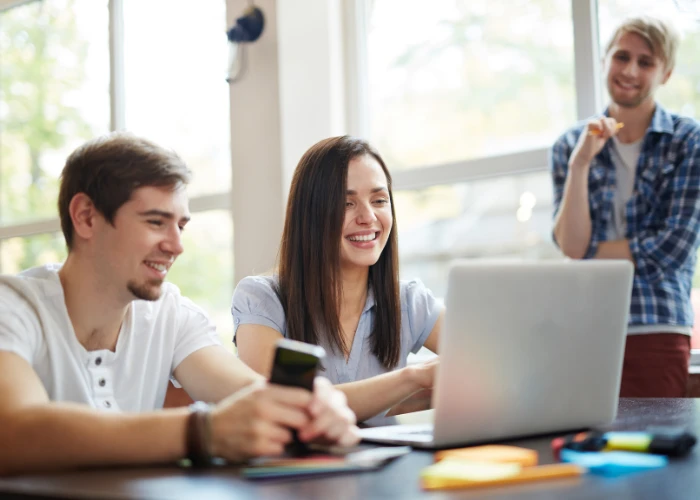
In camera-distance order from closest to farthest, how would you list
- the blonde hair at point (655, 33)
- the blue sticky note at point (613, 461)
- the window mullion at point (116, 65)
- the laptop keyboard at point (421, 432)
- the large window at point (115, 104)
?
the blue sticky note at point (613, 461) → the laptop keyboard at point (421, 432) → the blonde hair at point (655, 33) → the large window at point (115, 104) → the window mullion at point (116, 65)

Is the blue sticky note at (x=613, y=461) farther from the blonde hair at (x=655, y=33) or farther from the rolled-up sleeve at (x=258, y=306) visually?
the blonde hair at (x=655, y=33)

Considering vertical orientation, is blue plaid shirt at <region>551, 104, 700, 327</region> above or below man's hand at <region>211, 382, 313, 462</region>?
above

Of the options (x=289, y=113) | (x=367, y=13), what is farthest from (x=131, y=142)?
(x=367, y=13)

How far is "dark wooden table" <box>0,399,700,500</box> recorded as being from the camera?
2.88ft

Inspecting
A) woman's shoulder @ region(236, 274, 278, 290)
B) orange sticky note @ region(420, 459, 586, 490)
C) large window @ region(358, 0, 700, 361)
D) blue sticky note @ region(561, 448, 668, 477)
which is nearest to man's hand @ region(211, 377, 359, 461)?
orange sticky note @ region(420, 459, 586, 490)

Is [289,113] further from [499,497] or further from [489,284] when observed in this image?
[499,497]

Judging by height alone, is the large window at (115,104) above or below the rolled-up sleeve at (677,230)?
above

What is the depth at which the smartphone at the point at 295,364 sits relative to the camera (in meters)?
1.00

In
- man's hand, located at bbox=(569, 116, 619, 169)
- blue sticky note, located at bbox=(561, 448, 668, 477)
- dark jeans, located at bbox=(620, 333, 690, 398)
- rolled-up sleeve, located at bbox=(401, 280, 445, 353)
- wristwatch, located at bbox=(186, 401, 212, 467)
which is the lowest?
dark jeans, located at bbox=(620, 333, 690, 398)

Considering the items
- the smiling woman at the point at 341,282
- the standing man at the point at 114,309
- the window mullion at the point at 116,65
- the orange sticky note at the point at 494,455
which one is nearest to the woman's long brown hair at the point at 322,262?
the smiling woman at the point at 341,282

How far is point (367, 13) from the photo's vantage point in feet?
11.7

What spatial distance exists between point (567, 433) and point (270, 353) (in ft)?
2.51

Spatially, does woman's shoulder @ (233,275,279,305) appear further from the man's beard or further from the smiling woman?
the man's beard

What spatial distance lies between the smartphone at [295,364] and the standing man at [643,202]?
164 centimetres
